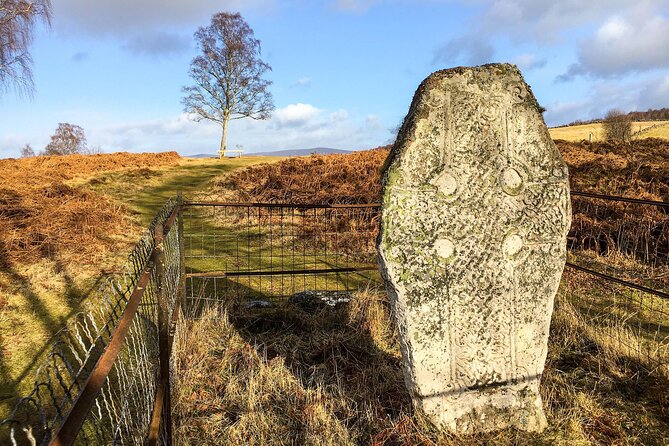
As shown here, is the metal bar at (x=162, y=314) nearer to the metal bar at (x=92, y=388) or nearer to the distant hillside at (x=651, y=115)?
the metal bar at (x=92, y=388)

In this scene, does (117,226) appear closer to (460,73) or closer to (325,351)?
(325,351)

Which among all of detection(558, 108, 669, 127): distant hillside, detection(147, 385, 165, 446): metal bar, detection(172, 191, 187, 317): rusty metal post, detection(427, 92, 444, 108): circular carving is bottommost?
detection(147, 385, 165, 446): metal bar

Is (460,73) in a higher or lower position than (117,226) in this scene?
higher

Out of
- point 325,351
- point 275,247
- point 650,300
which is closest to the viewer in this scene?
point 325,351

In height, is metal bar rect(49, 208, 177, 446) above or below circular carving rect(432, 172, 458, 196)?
below

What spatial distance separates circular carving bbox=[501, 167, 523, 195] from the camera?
9.36ft

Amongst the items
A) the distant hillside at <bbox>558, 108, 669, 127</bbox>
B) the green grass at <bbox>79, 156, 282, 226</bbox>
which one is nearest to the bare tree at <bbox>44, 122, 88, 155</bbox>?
the green grass at <bbox>79, 156, 282, 226</bbox>

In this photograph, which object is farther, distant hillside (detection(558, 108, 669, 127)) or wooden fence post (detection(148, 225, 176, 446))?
distant hillside (detection(558, 108, 669, 127))

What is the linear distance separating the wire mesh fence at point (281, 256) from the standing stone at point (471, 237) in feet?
7.07

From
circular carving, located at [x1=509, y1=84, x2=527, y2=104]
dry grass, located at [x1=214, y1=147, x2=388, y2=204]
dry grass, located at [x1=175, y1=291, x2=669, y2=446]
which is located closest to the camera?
circular carving, located at [x1=509, y1=84, x2=527, y2=104]

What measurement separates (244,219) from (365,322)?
6670mm

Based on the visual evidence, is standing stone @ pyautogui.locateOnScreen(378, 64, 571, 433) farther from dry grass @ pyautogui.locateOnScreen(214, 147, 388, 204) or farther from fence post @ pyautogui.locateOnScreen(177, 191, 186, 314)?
dry grass @ pyautogui.locateOnScreen(214, 147, 388, 204)

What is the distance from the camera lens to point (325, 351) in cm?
421

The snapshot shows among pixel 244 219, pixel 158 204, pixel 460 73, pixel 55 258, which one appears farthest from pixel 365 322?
pixel 158 204
